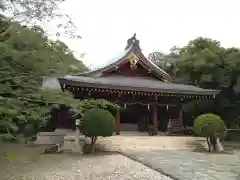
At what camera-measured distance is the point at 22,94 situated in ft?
12.5

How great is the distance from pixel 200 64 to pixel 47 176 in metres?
17.6

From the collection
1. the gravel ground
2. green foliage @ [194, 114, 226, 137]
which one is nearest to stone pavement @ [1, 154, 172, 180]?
the gravel ground

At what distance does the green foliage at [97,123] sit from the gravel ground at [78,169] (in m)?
1.12

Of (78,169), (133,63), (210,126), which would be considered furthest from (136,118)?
(78,169)

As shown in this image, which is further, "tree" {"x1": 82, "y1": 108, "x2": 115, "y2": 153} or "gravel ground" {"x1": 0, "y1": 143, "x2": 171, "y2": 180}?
"tree" {"x1": 82, "y1": 108, "x2": 115, "y2": 153}

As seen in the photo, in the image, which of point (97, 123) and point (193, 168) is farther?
point (97, 123)

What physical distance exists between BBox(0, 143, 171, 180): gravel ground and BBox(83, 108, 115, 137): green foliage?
1.12 m

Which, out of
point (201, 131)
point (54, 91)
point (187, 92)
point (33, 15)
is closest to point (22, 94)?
point (54, 91)

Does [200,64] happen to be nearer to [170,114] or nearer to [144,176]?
[170,114]

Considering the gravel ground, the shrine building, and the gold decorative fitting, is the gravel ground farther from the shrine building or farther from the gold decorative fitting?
the gold decorative fitting

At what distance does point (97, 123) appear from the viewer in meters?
10.7

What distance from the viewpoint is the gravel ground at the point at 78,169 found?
23.1 feet

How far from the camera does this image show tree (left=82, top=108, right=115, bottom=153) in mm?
10648

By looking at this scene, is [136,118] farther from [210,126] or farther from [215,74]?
[215,74]
